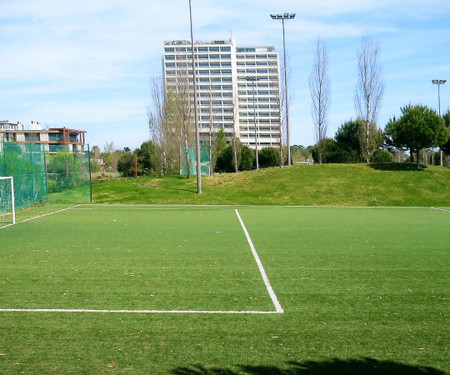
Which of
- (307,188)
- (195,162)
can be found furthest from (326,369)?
(195,162)

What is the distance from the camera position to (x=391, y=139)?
171ft

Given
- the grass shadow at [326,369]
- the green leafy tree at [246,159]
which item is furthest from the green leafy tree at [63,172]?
the green leafy tree at [246,159]

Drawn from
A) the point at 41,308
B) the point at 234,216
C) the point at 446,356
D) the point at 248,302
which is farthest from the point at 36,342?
the point at 234,216

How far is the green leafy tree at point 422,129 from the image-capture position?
116 ft

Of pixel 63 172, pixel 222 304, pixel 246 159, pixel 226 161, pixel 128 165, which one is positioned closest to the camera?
pixel 222 304

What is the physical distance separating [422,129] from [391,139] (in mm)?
17187

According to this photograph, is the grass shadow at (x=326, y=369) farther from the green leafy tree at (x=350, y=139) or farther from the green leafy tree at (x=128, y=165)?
the green leafy tree at (x=128, y=165)

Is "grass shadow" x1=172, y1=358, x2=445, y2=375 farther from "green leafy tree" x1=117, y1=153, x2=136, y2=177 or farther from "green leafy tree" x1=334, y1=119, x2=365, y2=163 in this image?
"green leafy tree" x1=117, y1=153, x2=136, y2=177

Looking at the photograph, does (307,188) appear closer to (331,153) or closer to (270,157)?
(331,153)

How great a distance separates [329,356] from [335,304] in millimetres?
2217

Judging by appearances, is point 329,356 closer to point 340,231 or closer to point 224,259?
point 224,259

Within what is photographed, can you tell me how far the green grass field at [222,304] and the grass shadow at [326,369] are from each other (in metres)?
0.02

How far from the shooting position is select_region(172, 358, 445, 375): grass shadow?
5262 mm

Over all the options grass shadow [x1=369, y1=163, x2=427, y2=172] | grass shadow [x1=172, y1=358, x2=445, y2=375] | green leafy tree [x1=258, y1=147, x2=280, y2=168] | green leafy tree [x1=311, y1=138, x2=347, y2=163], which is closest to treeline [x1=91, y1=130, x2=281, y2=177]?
green leafy tree [x1=258, y1=147, x2=280, y2=168]
